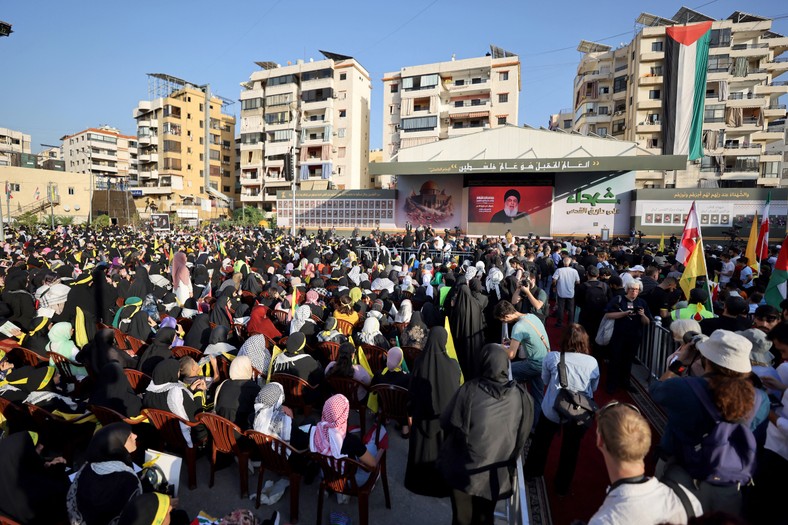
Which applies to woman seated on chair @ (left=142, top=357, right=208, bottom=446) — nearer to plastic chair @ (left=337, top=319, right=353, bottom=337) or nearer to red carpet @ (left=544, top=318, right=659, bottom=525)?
plastic chair @ (left=337, top=319, right=353, bottom=337)

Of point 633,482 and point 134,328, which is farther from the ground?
point 633,482

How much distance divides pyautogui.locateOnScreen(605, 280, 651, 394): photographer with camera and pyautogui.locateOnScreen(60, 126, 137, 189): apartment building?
8579 cm

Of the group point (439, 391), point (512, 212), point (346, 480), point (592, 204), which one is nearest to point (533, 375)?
point (439, 391)

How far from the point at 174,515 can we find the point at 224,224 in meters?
42.1

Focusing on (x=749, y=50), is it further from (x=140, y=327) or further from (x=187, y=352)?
(x=140, y=327)

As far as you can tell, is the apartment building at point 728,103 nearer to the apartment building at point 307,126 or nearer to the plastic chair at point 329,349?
the apartment building at point 307,126

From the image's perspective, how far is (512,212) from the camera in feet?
99.9

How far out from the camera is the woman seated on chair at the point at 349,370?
15.6ft

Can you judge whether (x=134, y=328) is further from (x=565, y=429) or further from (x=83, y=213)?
(x=83, y=213)

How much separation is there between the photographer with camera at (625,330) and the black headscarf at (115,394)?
18.7 feet

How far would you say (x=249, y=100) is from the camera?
5269 centimetres

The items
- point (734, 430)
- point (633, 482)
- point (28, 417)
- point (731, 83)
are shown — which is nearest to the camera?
point (633, 482)

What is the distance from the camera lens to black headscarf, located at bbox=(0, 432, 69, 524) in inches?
105

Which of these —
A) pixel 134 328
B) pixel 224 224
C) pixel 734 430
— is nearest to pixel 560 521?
pixel 734 430
